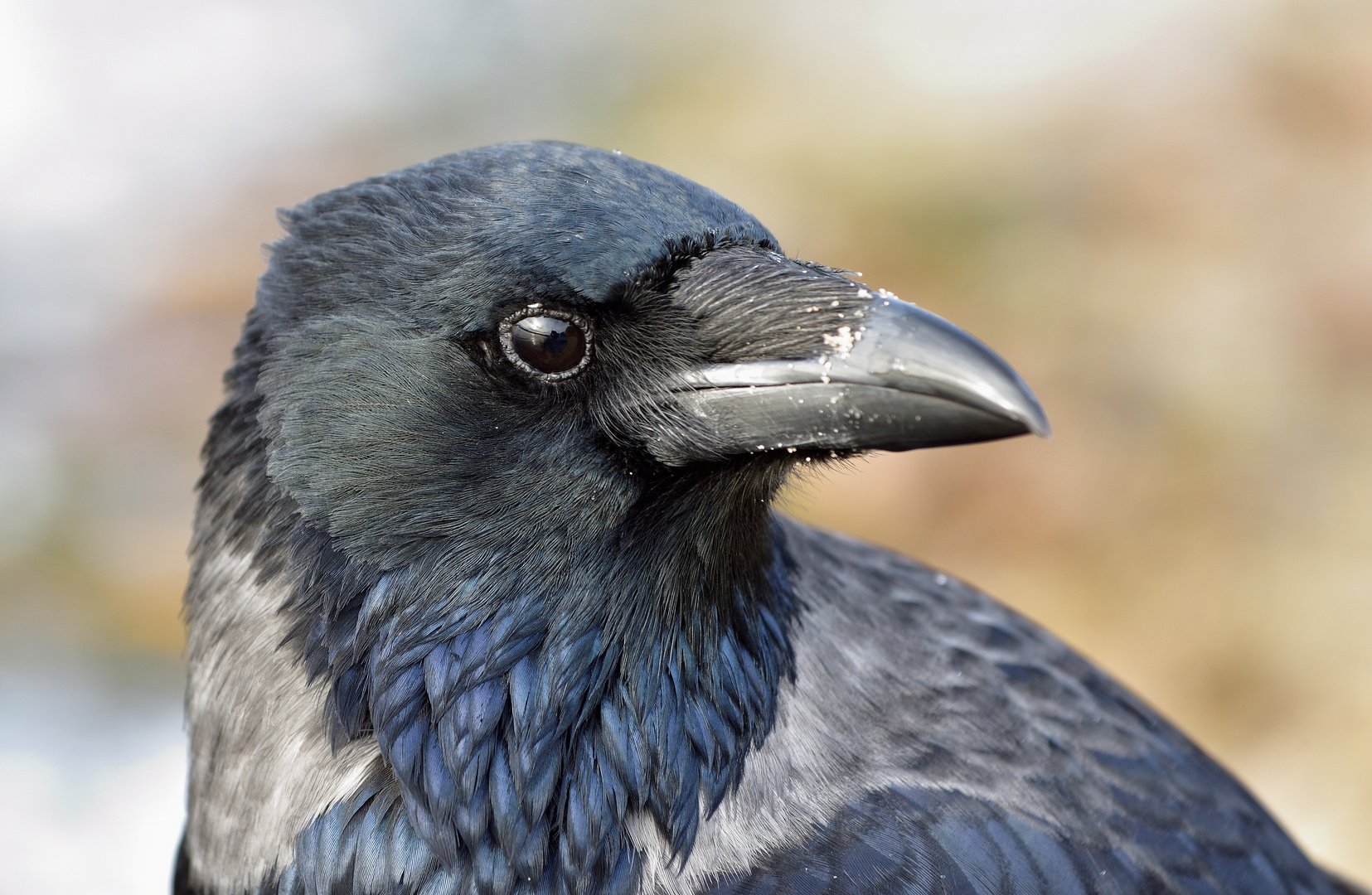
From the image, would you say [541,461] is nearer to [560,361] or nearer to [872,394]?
[560,361]

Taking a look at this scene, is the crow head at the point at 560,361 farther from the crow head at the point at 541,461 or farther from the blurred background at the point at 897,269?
the blurred background at the point at 897,269

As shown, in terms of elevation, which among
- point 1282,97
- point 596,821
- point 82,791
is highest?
point 1282,97

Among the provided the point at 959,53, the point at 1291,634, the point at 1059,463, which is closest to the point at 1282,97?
the point at 959,53

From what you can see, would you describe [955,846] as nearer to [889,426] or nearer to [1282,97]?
[889,426]

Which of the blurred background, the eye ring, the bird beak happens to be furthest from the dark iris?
the blurred background

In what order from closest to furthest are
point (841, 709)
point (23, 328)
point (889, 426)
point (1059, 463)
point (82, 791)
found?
1. point (889, 426)
2. point (841, 709)
3. point (82, 791)
4. point (1059, 463)
5. point (23, 328)

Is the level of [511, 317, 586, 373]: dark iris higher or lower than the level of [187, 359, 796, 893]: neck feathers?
higher

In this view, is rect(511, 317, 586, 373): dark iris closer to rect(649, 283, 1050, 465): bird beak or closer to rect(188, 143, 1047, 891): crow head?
rect(188, 143, 1047, 891): crow head
